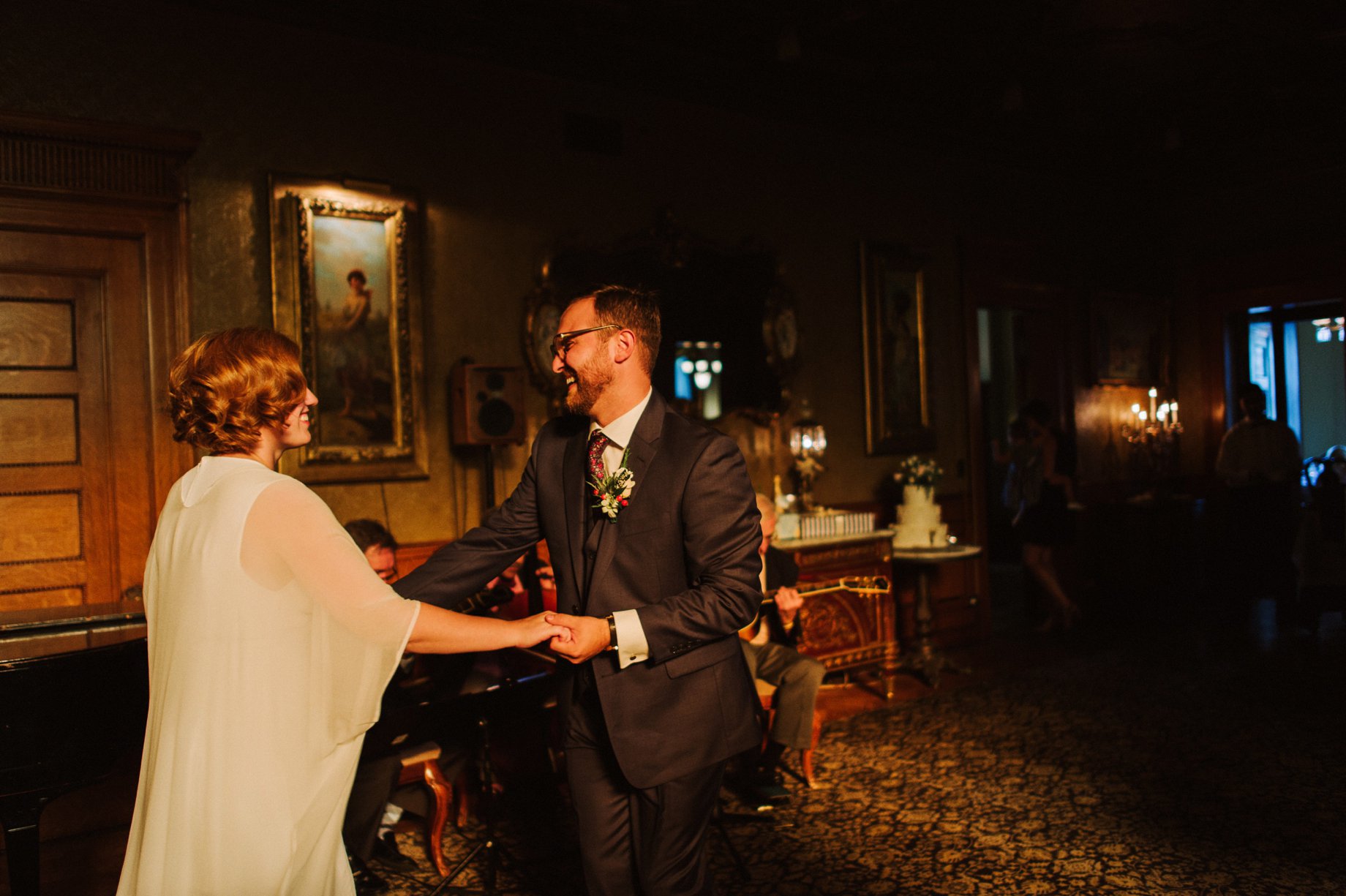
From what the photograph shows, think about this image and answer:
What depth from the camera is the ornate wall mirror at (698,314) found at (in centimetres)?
550

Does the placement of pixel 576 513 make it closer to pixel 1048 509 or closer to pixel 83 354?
pixel 83 354

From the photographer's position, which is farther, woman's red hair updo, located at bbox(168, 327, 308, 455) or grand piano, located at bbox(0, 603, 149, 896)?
grand piano, located at bbox(0, 603, 149, 896)

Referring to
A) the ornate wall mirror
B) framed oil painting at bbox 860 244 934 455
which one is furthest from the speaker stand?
framed oil painting at bbox 860 244 934 455

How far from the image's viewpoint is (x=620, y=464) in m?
2.38

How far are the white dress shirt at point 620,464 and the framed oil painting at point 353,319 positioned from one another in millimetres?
2683

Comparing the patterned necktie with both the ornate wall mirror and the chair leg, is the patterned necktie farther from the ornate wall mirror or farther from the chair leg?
the ornate wall mirror

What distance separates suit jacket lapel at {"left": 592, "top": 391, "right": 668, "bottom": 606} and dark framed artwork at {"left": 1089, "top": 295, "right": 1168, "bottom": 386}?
289 inches

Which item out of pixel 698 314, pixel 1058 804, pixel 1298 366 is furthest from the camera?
pixel 1298 366

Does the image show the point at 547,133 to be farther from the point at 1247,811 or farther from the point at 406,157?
the point at 1247,811

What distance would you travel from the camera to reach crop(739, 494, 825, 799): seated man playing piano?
14.1 ft

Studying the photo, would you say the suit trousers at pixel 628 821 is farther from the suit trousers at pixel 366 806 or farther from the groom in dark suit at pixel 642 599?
the suit trousers at pixel 366 806

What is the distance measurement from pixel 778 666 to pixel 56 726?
9.29 ft

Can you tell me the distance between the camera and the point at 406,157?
199 inches

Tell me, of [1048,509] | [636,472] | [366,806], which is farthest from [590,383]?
[1048,509]
